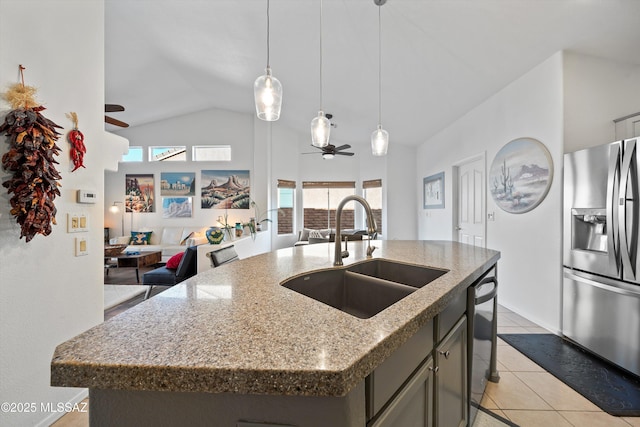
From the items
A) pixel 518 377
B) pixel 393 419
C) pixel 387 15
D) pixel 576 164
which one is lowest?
pixel 518 377

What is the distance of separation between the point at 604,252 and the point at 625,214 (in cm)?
35

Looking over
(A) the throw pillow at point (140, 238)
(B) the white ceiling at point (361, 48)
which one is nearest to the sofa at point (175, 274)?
(B) the white ceiling at point (361, 48)

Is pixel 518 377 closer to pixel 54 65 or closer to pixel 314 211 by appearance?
pixel 54 65

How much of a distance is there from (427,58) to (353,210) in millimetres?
4341

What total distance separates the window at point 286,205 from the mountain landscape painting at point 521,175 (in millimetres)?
4418

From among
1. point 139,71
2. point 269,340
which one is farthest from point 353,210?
point 269,340

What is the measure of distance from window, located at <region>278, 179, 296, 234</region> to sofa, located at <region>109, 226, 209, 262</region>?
182cm

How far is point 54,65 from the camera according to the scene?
1.55 m

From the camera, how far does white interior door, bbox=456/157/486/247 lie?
3.63 meters

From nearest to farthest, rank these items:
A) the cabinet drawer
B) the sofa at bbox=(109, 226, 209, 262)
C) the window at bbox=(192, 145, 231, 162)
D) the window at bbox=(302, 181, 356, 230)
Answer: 1. the cabinet drawer
2. the sofa at bbox=(109, 226, 209, 262)
3. the window at bbox=(192, 145, 231, 162)
4. the window at bbox=(302, 181, 356, 230)

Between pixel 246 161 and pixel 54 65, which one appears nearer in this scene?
pixel 54 65

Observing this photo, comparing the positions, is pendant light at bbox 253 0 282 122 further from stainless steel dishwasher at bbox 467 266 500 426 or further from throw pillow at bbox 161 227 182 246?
throw pillow at bbox 161 227 182 246

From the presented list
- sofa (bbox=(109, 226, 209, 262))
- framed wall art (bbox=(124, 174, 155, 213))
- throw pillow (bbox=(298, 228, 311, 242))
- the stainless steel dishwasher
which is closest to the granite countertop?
the stainless steel dishwasher

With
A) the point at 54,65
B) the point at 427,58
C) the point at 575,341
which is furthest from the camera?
the point at 427,58
